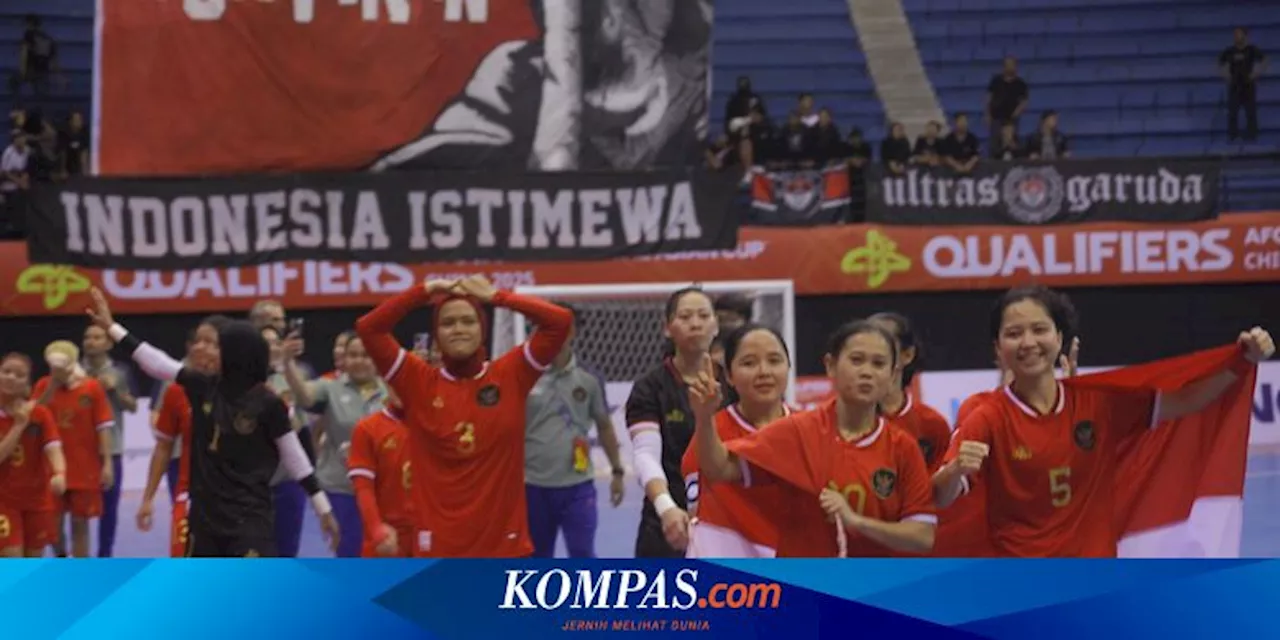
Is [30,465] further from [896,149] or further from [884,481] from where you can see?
[896,149]

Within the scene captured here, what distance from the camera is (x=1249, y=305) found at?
1959cm

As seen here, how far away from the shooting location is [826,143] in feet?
68.3

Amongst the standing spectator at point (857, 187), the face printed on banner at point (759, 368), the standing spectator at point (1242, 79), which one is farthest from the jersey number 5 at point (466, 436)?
the standing spectator at point (1242, 79)

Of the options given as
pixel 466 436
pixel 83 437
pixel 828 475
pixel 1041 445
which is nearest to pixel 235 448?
pixel 466 436

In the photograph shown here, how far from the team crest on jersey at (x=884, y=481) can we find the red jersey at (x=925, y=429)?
1.09 metres

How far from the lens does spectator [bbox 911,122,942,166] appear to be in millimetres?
20203

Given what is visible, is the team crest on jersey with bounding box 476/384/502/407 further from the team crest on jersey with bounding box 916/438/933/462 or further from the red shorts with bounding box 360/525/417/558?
the team crest on jersey with bounding box 916/438/933/462

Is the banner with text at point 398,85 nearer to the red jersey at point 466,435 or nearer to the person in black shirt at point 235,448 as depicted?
the person in black shirt at point 235,448

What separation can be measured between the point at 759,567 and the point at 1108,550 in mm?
2487

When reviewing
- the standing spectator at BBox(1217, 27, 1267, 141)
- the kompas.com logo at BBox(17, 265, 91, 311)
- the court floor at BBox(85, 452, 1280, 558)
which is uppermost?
the standing spectator at BBox(1217, 27, 1267, 141)

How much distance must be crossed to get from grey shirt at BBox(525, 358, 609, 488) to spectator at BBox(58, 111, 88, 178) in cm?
1071

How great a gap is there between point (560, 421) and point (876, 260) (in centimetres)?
907

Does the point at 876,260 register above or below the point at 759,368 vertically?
above

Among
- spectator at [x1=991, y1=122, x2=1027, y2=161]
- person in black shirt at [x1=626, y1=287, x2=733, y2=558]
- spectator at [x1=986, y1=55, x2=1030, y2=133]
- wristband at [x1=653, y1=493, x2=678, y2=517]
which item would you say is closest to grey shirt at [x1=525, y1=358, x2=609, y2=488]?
person in black shirt at [x1=626, y1=287, x2=733, y2=558]
